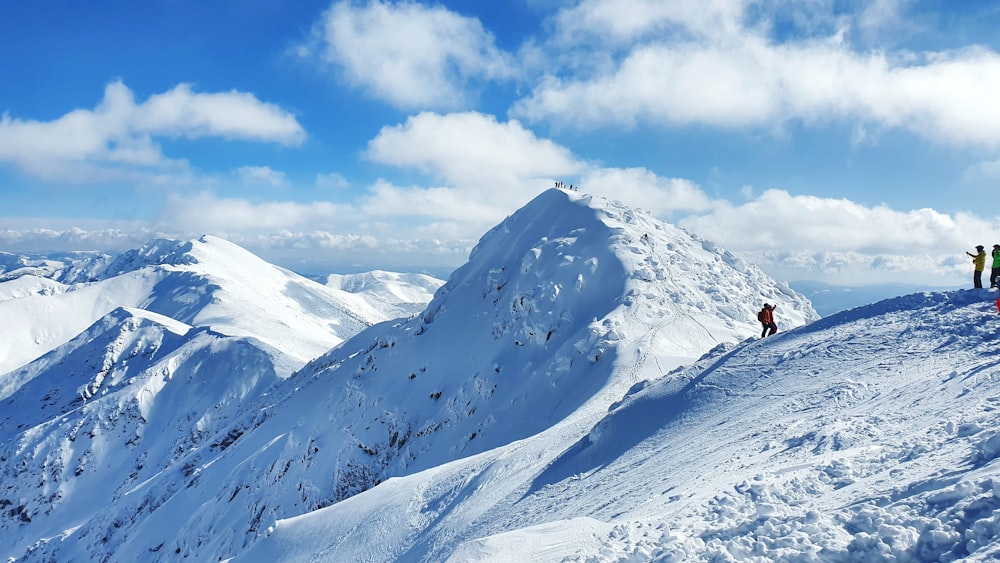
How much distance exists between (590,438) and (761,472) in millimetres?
10279

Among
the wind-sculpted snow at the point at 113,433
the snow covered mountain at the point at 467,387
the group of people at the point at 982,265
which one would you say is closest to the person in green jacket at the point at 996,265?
the group of people at the point at 982,265

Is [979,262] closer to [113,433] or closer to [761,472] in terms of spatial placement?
[761,472]

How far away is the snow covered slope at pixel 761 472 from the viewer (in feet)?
30.1

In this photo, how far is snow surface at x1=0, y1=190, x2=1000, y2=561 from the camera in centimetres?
1054

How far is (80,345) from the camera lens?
148500 millimetres

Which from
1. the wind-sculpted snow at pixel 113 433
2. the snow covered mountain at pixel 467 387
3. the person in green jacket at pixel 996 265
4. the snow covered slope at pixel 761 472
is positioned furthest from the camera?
the wind-sculpted snow at pixel 113 433

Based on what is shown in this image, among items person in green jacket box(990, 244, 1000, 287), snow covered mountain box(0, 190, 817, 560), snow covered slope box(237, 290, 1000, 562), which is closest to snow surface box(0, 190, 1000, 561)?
snow covered slope box(237, 290, 1000, 562)

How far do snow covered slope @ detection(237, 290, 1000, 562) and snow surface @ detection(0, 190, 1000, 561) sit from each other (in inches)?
2.8

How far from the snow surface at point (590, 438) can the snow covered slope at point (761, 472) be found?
7 centimetres

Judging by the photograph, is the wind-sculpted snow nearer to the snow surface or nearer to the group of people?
the snow surface

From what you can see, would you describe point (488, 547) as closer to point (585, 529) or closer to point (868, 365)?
point (585, 529)

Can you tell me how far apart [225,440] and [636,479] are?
210ft

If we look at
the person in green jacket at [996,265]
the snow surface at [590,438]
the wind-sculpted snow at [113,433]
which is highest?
the person in green jacket at [996,265]

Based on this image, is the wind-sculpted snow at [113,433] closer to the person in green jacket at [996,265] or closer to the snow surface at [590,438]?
the snow surface at [590,438]
